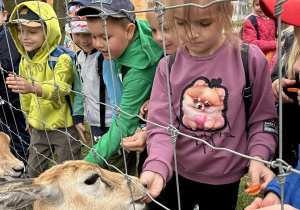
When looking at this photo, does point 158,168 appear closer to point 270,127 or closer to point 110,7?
point 270,127

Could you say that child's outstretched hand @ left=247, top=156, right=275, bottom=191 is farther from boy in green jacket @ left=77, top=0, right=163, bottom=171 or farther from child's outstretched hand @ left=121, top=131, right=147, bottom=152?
boy in green jacket @ left=77, top=0, right=163, bottom=171

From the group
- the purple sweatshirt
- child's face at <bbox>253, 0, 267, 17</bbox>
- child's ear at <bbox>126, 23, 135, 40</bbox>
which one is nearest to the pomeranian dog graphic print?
the purple sweatshirt

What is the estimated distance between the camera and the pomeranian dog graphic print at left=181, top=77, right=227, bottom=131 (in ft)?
5.28

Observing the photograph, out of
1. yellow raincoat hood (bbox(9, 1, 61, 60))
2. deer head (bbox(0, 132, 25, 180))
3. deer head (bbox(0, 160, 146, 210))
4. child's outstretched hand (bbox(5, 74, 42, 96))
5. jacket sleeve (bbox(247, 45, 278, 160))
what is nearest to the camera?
jacket sleeve (bbox(247, 45, 278, 160))

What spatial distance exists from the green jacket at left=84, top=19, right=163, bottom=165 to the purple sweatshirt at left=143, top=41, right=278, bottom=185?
423mm

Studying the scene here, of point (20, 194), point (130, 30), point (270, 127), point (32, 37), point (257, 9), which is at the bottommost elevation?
point (20, 194)

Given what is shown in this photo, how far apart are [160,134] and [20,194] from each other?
70 cm

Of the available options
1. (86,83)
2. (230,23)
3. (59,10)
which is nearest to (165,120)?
(230,23)

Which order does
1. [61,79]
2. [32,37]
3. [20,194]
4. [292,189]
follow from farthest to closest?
1. [32,37]
2. [61,79]
3. [20,194]
4. [292,189]

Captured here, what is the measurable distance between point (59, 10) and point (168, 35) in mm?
4124

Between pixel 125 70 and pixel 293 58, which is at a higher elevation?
pixel 293 58

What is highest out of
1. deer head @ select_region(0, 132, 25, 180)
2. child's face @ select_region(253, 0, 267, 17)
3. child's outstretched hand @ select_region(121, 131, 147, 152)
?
child's face @ select_region(253, 0, 267, 17)

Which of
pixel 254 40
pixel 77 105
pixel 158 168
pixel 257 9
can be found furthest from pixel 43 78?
pixel 257 9

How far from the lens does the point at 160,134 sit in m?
1.77
